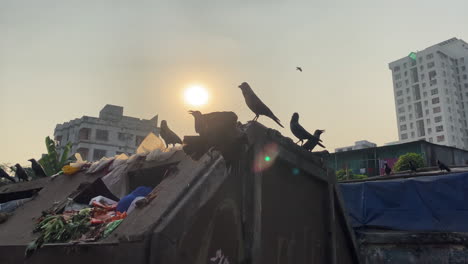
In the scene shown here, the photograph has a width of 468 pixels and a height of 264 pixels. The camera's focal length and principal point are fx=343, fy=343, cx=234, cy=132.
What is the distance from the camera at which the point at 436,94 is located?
78.1 m

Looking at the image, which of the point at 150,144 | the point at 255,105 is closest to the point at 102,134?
the point at 150,144

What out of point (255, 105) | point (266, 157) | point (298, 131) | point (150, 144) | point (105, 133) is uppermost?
point (105, 133)

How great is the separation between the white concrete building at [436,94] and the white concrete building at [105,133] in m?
62.8

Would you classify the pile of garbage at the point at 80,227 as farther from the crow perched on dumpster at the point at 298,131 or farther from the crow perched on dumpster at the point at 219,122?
the crow perched on dumpster at the point at 298,131

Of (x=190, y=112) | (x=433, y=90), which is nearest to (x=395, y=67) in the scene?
(x=433, y=90)

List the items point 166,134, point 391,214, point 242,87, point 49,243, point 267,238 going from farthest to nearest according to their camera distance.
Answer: point 391,214, point 166,134, point 242,87, point 267,238, point 49,243

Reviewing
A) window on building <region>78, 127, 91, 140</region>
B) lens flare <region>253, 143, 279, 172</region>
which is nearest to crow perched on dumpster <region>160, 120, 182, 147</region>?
lens flare <region>253, 143, 279, 172</region>

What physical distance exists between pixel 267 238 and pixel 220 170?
2.93 feet

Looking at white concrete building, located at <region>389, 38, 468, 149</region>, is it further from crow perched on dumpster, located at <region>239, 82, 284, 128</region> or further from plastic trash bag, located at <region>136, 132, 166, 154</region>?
plastic trash bag, located at <region>136, 132, 166, 154</region>

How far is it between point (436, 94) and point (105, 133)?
235 feet

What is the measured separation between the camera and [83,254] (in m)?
2.79

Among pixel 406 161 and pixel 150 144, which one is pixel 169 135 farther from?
pixel 406 161

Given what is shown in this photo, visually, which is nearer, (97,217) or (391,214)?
(97,217)

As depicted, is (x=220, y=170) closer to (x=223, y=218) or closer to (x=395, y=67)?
(x=223, y=218)
